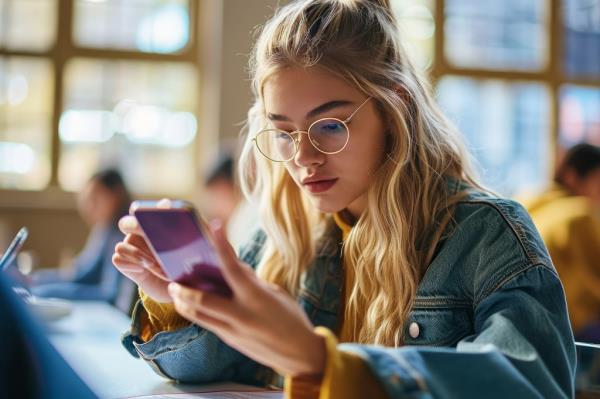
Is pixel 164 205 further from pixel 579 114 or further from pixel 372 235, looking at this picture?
pixel 579 114

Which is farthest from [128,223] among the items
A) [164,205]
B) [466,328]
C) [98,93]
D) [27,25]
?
[27,25]

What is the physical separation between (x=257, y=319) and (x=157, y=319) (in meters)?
0.58

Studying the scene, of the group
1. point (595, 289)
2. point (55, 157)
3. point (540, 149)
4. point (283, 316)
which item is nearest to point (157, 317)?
point (283, 316)

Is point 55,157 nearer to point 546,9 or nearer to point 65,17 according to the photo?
point 65,17

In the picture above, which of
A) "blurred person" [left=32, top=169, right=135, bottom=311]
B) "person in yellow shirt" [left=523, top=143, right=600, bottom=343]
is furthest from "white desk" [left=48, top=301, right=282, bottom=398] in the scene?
"person in yellow shirt" [left=523, top=143, right=600, bottom=343]

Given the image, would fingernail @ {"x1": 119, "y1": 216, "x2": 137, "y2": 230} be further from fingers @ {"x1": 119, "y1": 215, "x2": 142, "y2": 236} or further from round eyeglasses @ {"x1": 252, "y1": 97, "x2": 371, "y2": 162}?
round eyeglasses @ {"x1": 252, "y1": 97, "x2": 371, "y2": 162}

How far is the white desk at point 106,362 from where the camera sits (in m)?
1.20

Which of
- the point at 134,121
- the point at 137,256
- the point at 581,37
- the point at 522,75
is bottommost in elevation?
the point at 137,256

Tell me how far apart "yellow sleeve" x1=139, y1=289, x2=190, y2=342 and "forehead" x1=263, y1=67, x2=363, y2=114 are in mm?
369

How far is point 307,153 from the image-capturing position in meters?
1.23

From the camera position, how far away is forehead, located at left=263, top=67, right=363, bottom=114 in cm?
121

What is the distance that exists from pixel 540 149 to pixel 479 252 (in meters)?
5.80

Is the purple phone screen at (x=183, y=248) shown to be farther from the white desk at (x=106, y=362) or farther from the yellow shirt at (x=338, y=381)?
the white desk at (x=106, y=362)

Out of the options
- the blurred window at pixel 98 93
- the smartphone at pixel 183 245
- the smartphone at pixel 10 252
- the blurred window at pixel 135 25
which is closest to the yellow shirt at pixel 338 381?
the smartphone at pixel 183 245
